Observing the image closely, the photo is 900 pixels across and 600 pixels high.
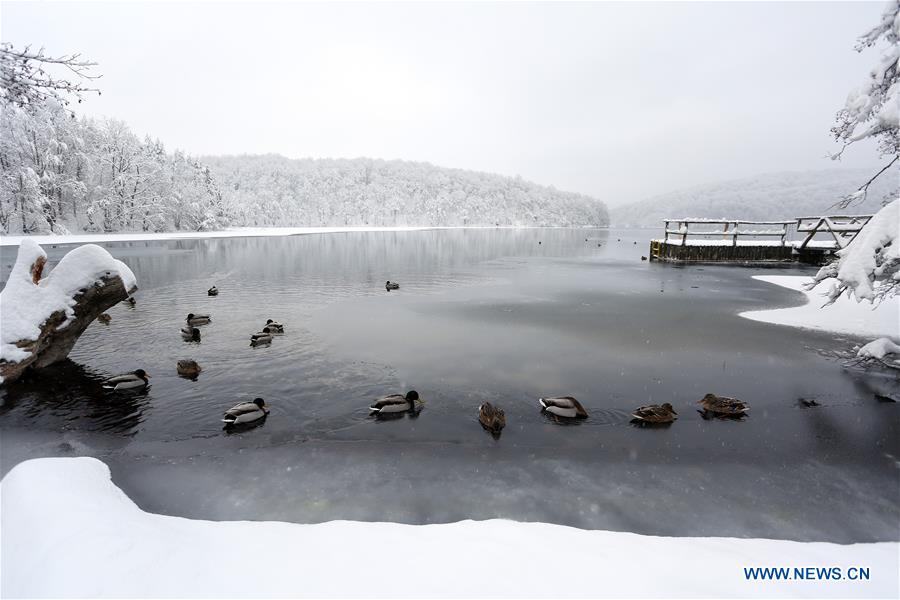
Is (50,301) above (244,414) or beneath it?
above

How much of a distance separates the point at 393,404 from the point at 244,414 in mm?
2654

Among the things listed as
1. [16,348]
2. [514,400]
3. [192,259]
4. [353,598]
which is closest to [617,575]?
[353,598]

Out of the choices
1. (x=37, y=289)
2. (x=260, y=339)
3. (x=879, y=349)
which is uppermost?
(x=37, y=289)

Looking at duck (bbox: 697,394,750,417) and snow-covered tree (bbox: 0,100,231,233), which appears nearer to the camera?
duck (bbox: 697,394,750,417)

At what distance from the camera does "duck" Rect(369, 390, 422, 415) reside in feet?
25.8

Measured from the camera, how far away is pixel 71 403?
8414 millimetres

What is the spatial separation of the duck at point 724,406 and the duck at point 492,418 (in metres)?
4.03

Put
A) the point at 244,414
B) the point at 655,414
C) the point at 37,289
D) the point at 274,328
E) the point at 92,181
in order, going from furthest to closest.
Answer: the point at 92,181 → the point at 274,328 → the point at 37,289 → the point at 655,414 → the point at 244,414

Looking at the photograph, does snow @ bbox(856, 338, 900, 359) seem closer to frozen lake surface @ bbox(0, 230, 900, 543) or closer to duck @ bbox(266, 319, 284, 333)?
frozen lake surface @ bbox(0, 230, 900, 543)

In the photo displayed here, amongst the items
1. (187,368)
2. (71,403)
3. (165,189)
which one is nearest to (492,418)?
(187,368)

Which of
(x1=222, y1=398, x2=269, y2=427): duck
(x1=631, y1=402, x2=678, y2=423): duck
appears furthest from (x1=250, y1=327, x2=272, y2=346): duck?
(x1=631, y1=402, x2=678, y2=423): duck

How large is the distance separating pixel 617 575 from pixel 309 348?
384 inches

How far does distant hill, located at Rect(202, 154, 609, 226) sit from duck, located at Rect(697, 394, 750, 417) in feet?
333

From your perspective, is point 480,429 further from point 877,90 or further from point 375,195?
point 375,195
